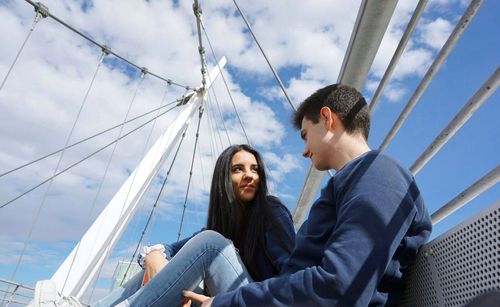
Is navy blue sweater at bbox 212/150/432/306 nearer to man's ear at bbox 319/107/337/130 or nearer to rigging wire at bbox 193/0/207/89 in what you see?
man's ear at bbox 319/107/337/130

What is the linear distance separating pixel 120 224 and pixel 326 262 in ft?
12.6

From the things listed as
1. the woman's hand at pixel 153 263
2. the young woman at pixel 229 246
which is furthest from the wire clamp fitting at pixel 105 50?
the woman's hand at pixel 153 263

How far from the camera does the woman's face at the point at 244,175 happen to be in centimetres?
215

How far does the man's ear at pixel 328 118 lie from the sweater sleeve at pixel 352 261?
388mm

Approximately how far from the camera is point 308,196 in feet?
16.8

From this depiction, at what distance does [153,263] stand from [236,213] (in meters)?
0.47

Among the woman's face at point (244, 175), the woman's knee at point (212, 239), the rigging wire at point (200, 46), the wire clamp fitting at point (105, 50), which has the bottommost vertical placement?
the woman's knee at point (212, 239)

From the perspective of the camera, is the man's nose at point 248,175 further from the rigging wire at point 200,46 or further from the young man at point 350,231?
the rigging wire at point 200,46

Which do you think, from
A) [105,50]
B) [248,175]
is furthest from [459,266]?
[105,50]

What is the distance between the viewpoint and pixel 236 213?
204 cm

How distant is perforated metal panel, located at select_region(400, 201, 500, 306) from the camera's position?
0.86m

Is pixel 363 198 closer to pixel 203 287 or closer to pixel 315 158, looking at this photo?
pixel 315 158

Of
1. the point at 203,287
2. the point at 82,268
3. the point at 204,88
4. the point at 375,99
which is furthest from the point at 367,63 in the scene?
the point at 204,88

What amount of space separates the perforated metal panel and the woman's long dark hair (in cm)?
79
